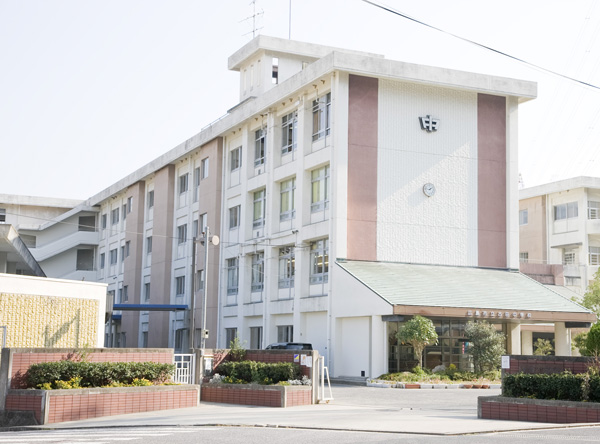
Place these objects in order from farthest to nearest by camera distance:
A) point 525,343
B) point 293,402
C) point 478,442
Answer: point 525,343
point 293,402
point 478,442

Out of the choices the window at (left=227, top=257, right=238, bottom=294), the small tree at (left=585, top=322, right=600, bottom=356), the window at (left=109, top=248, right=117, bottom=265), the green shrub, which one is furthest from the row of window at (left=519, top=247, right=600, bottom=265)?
the green shrub

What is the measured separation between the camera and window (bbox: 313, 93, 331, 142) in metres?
41.3

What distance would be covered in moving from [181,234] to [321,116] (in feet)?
64.5

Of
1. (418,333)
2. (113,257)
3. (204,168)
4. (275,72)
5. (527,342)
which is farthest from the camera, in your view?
(113,257)

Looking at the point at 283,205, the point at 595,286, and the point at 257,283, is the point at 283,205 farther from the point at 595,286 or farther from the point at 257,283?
the point at 595,286

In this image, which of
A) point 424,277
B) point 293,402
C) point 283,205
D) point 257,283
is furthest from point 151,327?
point 293,402

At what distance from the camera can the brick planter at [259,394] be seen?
22703mm

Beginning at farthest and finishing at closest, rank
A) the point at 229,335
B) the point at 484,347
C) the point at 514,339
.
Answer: the point at 229,335
the point at 514,339
the point at 484,347

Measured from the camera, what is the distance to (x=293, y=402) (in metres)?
22.9

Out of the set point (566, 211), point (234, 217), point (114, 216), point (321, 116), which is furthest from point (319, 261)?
point (114, 216)

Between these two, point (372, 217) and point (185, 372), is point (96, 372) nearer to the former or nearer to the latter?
point (185, 372)

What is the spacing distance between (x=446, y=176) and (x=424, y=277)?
5963mm

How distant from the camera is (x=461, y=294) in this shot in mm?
37062

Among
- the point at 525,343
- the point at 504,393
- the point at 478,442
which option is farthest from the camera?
the point at 525,343
